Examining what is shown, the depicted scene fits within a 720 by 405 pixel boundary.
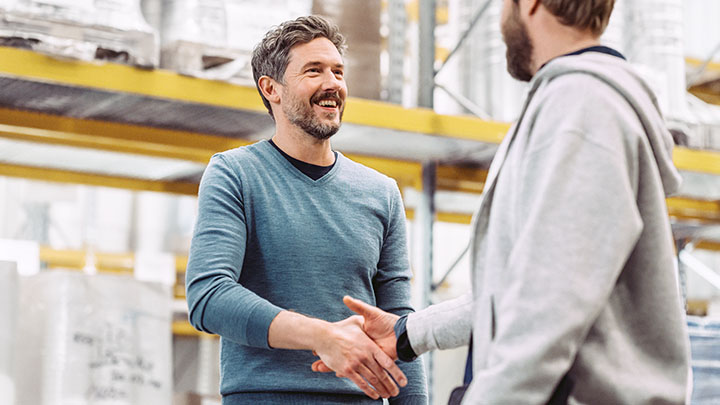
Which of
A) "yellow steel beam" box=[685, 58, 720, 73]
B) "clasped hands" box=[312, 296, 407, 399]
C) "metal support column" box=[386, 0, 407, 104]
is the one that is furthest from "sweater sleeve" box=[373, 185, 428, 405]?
"yellow steel beam" box=[685, 58, 720, 73]

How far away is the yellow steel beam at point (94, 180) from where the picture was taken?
3650 millimetres

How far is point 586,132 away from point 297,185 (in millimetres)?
867

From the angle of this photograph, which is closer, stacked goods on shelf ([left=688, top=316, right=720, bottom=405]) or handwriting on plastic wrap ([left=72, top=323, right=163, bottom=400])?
handwriting on plastic wrap ([left=72, top=323, right=163, bottom=400])

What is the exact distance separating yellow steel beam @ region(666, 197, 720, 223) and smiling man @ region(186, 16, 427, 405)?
349cm

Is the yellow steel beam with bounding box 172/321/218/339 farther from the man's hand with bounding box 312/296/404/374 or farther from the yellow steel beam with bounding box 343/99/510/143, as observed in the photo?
the man's hand with bounding box 312/296/404/374

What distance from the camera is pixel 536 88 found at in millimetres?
1431

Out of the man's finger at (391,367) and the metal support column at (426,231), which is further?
the metal support column at (426,231)

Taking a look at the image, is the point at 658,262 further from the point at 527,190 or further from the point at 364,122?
the point at 364,122

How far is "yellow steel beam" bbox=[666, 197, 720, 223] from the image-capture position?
5.29 meters

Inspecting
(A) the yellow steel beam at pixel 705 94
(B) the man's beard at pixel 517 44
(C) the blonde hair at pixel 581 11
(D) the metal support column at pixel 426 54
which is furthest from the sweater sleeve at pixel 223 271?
(A) the yellow steel beam at pixel 705 94

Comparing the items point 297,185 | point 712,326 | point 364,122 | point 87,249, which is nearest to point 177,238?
point 87,249

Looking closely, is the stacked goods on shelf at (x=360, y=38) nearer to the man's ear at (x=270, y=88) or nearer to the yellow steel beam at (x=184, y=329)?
the man's ear at (x=270, y=88)

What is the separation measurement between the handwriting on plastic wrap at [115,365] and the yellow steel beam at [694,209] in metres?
3.20

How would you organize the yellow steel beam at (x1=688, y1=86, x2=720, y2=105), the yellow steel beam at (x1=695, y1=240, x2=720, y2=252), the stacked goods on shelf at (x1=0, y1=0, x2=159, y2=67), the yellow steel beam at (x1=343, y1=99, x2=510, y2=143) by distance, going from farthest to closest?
1. the yellow steel beam at (x1=695, y1=240, x2=720, y2=252)
2. the yellow steel beam at (x1=688, y1=86, x2=720, y2=105)
3. the yellow steel beam at (x1=343, y1=99, x2=510, y2=143)
4. the stacked goods on shelf at (x1=0, y1=0, x2=159, y2=67)
